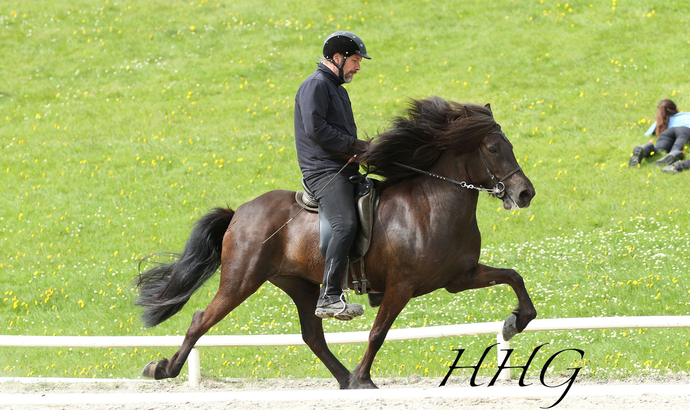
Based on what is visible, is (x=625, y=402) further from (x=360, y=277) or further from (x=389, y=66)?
(x=389, y=66)

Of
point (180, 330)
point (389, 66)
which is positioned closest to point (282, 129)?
point (389, 66)

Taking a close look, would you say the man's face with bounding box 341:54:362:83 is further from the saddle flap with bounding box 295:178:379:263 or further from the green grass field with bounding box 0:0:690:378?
the green grass field with bounding box 0:0:690:378

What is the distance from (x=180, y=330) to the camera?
9.91m

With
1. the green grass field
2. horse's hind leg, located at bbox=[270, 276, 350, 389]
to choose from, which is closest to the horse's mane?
horse's hind leg, located at bbox=[270, 276, 350, 389]

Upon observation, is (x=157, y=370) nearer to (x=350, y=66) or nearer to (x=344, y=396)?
(x=344, y=396)

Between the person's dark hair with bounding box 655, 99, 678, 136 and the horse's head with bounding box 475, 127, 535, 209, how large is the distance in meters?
9.77

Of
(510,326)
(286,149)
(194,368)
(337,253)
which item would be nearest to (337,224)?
(337,253)

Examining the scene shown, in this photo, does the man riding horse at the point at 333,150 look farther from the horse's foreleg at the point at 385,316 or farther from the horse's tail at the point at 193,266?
the horse's tail at the point at 193,266

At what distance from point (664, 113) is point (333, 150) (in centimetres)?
1037

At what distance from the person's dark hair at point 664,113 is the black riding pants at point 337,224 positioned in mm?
10288

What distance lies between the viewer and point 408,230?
596cm

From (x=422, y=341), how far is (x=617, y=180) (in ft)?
20.8

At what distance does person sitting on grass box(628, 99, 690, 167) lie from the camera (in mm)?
14008

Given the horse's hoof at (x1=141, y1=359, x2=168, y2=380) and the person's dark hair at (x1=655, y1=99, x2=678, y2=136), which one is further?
the person's dark hair at (x1=655, y1=99, x2=678, y2=136)
